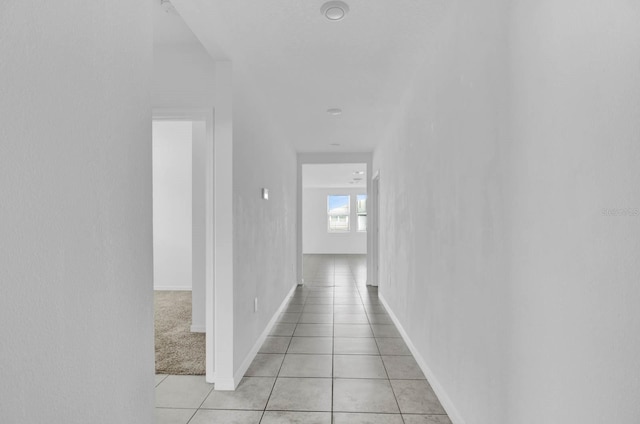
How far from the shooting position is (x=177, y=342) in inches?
134

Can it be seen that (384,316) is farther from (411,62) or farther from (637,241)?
(637,241)

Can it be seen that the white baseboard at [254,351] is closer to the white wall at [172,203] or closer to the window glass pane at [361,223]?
A: the white wall at [172,203]

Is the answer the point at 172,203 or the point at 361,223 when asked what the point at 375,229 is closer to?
the point at 172,203

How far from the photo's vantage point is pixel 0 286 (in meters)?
0.73

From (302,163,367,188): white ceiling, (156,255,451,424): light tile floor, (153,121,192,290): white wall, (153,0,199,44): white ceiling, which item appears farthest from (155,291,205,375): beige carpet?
(302,163,367,188): white ceiling

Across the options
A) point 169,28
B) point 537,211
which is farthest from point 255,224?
point 537,211

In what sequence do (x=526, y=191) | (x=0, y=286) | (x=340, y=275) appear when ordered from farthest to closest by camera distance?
(x=340, y=275) < (x=526, y=191) < (x=0, y=286)

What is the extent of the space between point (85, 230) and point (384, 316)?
3.95 metres

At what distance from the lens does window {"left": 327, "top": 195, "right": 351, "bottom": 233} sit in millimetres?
13156

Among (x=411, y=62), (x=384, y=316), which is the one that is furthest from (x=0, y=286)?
(x=384, y=316)

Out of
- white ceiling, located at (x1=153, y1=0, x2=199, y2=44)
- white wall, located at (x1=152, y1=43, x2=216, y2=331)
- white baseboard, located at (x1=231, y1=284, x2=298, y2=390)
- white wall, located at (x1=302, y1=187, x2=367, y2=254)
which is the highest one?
white ceiling, located at (x1=153, y1=0, x2=199, y2=44)

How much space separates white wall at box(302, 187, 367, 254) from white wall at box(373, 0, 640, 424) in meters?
10.7

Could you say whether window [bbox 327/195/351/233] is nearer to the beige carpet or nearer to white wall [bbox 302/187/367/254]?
white wall [bbox 302/187/367/254]

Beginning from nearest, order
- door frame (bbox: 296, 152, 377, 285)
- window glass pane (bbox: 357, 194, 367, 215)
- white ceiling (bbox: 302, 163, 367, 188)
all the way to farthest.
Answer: door frame (bbox: 296, 152, 377, 285) → white ceiling (bbox: 302, 163, 367, 188) → window glass pane (bbox: 357, 194, 367, 215)
